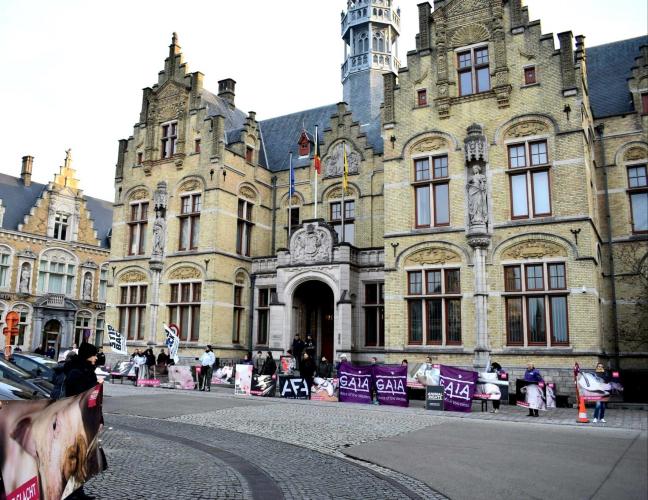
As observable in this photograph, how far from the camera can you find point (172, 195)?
29328mm

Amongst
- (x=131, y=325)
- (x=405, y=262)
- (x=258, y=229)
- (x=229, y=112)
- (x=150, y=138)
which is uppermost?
(x=229, y=112)

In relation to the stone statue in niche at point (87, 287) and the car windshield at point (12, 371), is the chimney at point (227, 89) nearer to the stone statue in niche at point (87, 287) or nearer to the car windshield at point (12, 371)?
the stone statue in niche at point (87, 287)

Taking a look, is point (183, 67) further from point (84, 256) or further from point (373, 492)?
point (373, 492)

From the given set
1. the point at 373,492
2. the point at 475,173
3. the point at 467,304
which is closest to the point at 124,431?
the point at 373,492

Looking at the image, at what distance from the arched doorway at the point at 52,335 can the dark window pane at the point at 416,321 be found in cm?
3033

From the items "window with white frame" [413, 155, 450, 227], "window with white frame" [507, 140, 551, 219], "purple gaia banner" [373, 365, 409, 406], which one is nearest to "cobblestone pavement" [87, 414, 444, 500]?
"purple gaia banner" [373, 365, 409, 406]

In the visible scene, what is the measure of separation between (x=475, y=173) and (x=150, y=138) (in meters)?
18.0

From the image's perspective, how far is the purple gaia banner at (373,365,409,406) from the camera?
1802 centimetres

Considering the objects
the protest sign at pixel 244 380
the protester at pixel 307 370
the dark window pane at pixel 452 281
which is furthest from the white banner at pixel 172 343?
the dark window pane at pixel 452 281

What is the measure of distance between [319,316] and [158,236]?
930 centimetres

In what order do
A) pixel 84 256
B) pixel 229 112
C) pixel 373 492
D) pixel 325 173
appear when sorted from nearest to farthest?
pixel 373 492 → pixel 325 173 → pixel 229 112 → pixel 84 256

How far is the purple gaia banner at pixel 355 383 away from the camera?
61.5 feet

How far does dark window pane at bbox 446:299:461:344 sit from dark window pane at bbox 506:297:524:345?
1761 mm

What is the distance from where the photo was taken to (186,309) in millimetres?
28172
